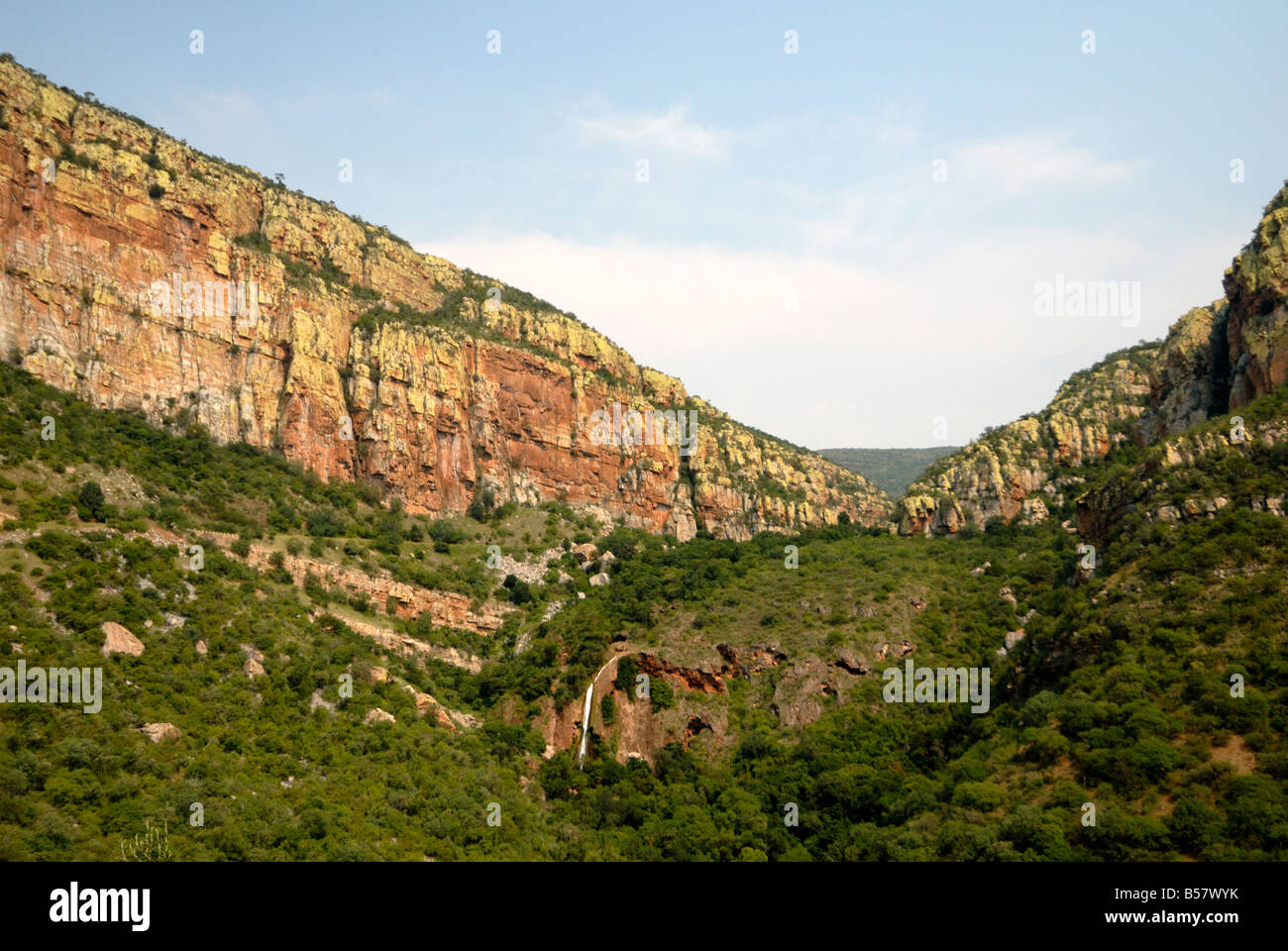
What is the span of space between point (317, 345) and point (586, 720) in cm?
4079

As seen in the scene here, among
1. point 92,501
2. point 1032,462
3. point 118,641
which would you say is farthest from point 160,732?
point 1032,462

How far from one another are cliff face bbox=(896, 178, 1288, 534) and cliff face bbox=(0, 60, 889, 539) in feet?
69.4

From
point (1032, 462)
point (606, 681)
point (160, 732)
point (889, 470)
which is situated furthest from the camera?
point (889, 470)

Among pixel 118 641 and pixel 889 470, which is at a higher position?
pixel 889 470

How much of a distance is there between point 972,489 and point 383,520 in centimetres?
5241

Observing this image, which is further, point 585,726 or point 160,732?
point 585,726

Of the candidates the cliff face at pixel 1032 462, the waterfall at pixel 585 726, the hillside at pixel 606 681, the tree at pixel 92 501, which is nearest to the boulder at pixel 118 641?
the hillside at pixel 606 681

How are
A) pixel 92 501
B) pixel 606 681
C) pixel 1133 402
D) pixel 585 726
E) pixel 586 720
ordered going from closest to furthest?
1. pixel 92 501
2. pixel 585 726
3. pixel 586 720
4. pixel 606 681
5. pixel 1133 402

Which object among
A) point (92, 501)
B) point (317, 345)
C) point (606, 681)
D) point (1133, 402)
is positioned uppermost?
point (317, 345)

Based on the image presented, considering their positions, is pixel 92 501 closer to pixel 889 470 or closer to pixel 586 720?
pixel 586 720

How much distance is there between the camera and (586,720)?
199 ft

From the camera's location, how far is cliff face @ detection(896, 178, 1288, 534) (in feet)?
186

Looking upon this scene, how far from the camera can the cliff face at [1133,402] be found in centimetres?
5662
